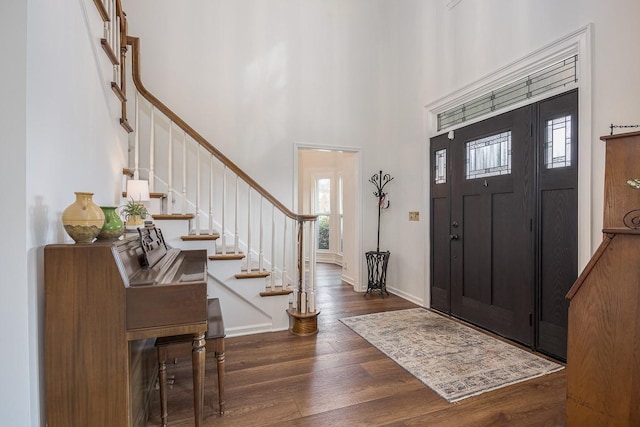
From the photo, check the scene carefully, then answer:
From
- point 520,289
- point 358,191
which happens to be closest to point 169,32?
point 358,191

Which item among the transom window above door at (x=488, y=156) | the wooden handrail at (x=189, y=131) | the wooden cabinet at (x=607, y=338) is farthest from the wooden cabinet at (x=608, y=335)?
the wooden handrail at (x=189, y=131)

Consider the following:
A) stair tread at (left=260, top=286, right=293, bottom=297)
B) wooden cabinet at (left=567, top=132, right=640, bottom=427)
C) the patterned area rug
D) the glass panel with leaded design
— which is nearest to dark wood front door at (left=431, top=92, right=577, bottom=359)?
the glass panel with leaded design

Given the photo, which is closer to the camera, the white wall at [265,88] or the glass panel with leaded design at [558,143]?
the white wall at [265,88]

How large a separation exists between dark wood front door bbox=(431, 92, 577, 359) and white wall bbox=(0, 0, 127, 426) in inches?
133

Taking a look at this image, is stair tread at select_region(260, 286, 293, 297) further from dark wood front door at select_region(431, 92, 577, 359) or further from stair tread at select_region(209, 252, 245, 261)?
dark wood front door at select_region(431, 92, 577, 359)

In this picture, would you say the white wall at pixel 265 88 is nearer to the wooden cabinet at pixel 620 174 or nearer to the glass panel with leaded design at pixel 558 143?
the glass panel with leaded design at pixel 558 143

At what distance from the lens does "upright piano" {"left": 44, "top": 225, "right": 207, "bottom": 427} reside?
1229 mm

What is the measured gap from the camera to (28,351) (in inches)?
45.3

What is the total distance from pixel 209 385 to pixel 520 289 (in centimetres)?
281

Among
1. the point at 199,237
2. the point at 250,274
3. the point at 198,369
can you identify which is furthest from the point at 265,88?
the point at 198,369

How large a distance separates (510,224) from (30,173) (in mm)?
3467

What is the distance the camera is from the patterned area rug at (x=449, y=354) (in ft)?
7.33

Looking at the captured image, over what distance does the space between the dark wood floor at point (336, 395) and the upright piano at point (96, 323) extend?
28.7 inches

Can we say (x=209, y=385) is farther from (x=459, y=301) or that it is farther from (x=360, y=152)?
(x=360, y=152)
